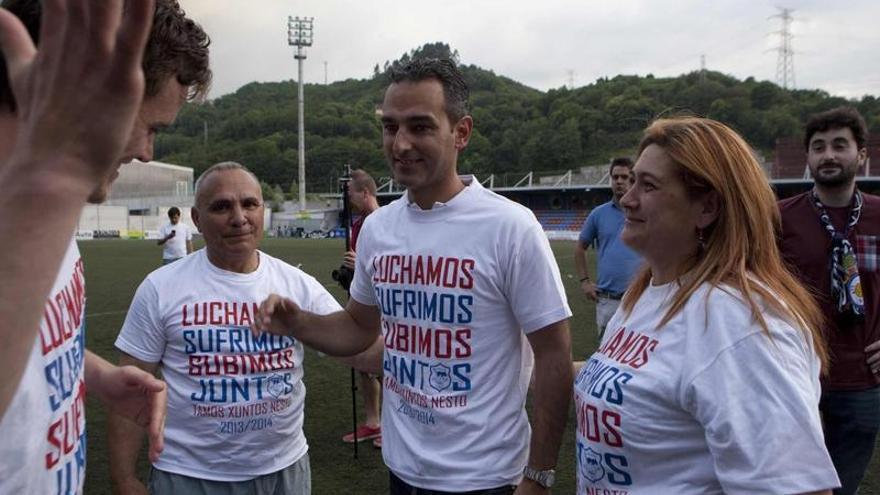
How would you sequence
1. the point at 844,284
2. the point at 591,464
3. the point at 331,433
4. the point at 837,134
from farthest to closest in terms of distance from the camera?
the point at 331,433 < the point at 837,134 < the point at 844,284 < the point at 591,464

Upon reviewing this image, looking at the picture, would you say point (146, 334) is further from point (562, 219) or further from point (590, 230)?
point (562, 219)

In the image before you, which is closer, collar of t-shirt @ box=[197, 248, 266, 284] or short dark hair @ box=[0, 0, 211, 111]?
short dark hair @ box=[0, 0, 211, 111]

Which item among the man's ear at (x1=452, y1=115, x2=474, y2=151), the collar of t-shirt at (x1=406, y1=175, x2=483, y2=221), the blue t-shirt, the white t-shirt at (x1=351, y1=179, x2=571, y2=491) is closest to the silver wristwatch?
the white t-shirt at (x1=351, y1=179, x2=571, y2=491)

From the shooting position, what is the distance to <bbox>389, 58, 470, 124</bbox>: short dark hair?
8.68 feet

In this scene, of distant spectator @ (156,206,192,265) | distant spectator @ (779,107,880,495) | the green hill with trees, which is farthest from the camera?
the green hill with trees

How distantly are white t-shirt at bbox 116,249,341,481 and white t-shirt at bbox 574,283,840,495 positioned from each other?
1.47 metres

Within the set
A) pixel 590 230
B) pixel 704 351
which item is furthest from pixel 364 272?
pixel 590 230

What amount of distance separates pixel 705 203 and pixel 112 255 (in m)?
31.5

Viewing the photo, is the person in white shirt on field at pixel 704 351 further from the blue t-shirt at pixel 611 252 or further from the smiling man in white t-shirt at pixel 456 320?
the blue t-shirt at pixel 611 252

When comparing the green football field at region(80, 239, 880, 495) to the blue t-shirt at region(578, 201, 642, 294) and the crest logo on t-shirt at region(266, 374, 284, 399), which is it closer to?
the crest logo on t-shirt at region(266, 374, 284, 399)

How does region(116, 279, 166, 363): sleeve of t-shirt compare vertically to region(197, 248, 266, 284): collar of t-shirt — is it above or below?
below

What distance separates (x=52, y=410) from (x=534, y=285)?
1582 mm

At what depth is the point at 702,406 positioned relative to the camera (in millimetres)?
1639

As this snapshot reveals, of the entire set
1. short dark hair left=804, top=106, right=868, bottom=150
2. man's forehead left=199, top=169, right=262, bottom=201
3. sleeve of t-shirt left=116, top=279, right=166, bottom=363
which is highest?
short dark hair left=804, top=106, right=868, bottom=150
